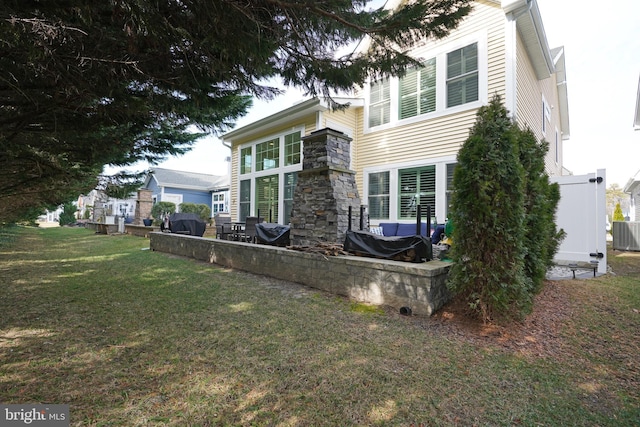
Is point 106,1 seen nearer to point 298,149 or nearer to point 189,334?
point 189,334

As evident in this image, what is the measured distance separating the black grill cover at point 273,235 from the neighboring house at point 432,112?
3.47 m

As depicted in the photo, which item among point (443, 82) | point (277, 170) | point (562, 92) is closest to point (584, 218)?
point (443, 82)

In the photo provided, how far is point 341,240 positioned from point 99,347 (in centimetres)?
358

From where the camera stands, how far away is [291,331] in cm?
315

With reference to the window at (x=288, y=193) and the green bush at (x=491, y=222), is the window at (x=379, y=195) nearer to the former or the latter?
the window at (x=288, y=193)

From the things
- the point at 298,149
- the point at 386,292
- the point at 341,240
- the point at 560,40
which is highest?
the point at 560,40

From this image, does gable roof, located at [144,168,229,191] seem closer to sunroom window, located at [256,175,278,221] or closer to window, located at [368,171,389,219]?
sunroom window, located at [256,175,278,221]

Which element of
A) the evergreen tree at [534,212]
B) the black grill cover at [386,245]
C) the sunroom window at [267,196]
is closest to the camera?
the evergreen tree at [534,212]

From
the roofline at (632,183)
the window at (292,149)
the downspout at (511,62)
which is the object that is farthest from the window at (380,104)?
the roofline at (632,183)

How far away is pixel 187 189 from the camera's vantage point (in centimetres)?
2269

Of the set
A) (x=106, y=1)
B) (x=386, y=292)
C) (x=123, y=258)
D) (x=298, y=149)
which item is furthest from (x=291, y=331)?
(x=298, y=149)

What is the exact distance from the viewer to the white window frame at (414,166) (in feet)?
24.3

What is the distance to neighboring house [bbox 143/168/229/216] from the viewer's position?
2180cm
